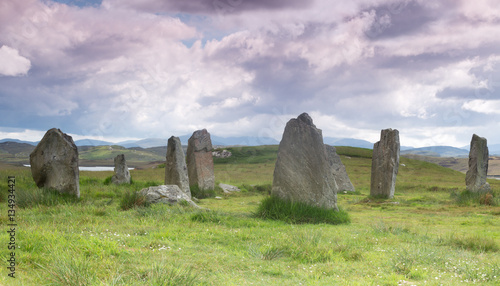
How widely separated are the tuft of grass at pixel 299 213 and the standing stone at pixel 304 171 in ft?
0.87

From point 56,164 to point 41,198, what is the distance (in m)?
1.79

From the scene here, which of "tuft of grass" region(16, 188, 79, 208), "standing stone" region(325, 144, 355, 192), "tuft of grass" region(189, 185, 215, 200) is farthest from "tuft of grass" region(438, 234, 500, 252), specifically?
"standing stone" region(325, 144, 355, 192)

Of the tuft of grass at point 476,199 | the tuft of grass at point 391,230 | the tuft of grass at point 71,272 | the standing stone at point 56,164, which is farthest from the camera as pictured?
the tuft of grass at point 476,199

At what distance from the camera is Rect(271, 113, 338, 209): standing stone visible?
13.1 metres

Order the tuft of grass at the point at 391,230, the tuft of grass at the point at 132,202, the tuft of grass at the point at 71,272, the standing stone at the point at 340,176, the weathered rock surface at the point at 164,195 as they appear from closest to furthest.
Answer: the tuft of grass at the point at 71,272 < the tuft of grass at the point at 391,230 < the tuft of grass at the point at 132,202 < the weathered rock surface at the point at 164,195 < the standing stone at the point at 340,176

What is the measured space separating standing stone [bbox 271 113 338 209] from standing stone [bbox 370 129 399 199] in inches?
457

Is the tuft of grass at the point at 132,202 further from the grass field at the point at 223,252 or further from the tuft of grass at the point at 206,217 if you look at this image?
the tuft of grass at the point at 206,217

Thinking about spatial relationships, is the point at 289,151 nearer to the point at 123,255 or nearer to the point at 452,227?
the point at 452,227

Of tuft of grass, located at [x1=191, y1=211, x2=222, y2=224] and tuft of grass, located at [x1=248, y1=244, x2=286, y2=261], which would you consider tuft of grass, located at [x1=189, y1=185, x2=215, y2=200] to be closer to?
tuft of grass, located at [x1=191, y1=211, x2=222, y2=224]

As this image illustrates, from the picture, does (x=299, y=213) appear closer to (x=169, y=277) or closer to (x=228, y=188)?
(x=169, y=277)

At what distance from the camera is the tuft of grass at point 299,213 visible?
1251cm

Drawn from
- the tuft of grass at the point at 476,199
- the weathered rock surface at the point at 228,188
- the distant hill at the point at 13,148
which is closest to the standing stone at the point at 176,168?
the weathered rock surface at the point at 228,188

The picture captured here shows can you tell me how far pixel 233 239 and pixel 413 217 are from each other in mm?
9561

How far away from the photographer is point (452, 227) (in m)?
13.2
